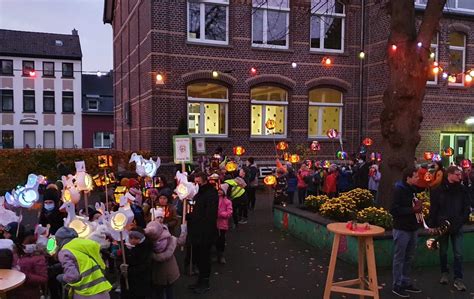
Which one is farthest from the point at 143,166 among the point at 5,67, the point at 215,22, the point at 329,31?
the point at 5,67

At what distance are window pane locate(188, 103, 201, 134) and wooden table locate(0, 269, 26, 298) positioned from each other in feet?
45.3

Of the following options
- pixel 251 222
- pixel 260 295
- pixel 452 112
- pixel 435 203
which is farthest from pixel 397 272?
pixel 452 112

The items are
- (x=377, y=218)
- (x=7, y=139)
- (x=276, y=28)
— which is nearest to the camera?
(x=377, y=218)

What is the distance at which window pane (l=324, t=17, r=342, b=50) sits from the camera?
19.7 metres

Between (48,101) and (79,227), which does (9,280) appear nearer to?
(79,227)

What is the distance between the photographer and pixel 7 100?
38750 mm

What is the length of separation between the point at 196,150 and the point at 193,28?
5081 millimetres

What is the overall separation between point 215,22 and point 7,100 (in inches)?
1132

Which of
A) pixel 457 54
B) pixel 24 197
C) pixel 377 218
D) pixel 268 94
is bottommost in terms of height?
pixel 377 218

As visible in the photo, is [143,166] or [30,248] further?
[143,166]

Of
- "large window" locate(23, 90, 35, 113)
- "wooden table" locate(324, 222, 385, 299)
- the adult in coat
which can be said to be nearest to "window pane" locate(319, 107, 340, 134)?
the adult in coat

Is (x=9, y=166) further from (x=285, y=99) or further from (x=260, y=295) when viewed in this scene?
(x=260, y=295)

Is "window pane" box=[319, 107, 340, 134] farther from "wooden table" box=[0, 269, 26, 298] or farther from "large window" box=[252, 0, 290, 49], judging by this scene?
"wooden table" box=[0, 269, 26, 298]

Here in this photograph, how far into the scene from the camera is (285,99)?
19188mm
